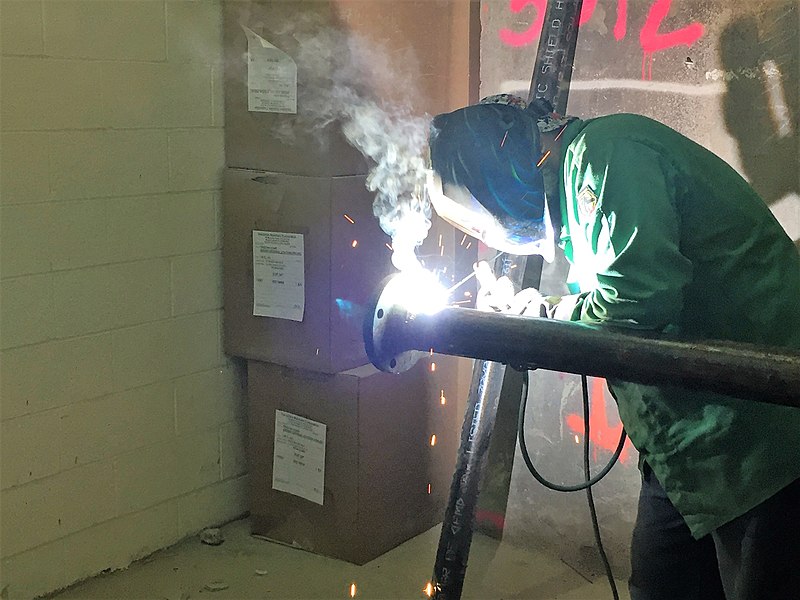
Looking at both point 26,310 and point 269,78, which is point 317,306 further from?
point 26,310

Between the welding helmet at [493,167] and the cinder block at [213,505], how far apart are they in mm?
1550

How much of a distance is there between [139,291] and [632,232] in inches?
66.4

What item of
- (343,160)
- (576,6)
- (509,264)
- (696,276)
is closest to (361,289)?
(343,160)

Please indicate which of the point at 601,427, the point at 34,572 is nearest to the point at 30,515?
the point at 34,572

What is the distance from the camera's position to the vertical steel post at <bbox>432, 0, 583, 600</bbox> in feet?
7.57

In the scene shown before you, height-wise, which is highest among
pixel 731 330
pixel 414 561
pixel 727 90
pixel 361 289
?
pixel 727 90

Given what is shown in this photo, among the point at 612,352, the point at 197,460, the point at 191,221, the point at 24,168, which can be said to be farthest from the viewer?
the point at 197,460

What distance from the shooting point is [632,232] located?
1532 mm

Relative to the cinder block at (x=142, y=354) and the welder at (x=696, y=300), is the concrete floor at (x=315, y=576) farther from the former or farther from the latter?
the welder at (x=696, y=300)

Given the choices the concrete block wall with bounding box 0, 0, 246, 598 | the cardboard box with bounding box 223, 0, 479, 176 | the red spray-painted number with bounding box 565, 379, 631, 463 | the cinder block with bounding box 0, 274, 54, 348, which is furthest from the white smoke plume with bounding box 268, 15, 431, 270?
the cinder block with bounding box 0, 274, 54, 348

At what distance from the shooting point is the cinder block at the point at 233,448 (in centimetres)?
312

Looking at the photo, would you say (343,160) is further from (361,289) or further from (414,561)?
(414,561)

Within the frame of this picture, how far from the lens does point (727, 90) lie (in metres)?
2.40

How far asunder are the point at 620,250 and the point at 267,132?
153 centimetres
